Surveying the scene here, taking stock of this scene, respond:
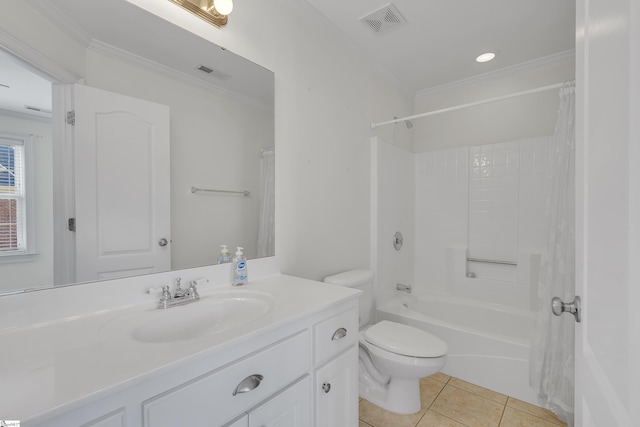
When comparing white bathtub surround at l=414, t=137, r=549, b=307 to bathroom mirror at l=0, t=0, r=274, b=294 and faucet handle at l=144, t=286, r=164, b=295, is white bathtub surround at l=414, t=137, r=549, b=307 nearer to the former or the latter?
bathroom mirror at l=0, t=0, r=274, b=294

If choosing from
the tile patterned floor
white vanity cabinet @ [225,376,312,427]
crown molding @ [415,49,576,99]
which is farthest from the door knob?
crown molding @ [415,49,576,99]

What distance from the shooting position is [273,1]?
5.17 feet

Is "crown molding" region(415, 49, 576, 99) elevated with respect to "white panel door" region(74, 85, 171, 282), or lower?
elevated

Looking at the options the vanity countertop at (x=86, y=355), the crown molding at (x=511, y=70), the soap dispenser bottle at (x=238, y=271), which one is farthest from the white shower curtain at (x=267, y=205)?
A: the crown molding at (x=511, y=70)

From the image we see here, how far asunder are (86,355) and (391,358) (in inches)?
54.5

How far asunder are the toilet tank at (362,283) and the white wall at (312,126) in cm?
11

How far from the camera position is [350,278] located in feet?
6.03

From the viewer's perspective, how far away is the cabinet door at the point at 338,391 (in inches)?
41.1

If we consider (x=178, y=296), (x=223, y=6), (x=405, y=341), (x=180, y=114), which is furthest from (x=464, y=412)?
(x=223, y=6)

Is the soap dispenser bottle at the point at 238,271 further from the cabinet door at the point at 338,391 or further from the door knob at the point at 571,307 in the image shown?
the door knob at the point at 571,307

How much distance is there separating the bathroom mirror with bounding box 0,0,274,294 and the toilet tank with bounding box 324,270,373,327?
0.53 meters

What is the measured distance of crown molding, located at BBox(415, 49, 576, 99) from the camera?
228 cm

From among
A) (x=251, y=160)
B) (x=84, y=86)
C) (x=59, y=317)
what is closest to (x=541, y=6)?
(x=251, y=160)
